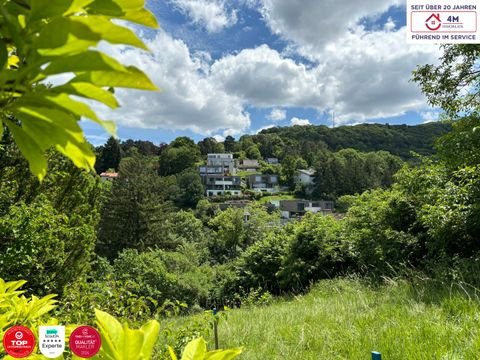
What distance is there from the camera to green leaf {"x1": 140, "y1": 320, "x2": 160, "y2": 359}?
2.37 ft

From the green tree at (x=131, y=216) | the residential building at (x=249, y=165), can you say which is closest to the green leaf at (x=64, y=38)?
the green tree at (x=131, y=216)

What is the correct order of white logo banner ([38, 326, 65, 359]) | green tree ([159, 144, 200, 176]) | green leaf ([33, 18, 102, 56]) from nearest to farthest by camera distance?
1. green leaf ([33, 18, 102, 56])
2. white logo banner ([38, 326, 65, 359])
3. green tree ([159, 144, 200, 176])

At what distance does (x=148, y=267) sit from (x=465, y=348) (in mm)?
13478

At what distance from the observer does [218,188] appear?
74.4 meters

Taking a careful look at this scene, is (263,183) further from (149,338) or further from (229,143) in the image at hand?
(149,338)

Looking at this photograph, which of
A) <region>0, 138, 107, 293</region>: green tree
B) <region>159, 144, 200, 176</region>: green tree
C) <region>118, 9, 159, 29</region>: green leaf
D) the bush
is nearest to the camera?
<region>118, 9, 159, 29</region>: green leaf

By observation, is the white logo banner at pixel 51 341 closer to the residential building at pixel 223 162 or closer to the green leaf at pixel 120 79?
the green leaf at pixel 120 79

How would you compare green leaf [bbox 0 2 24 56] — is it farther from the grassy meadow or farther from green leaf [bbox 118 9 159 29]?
the grassy meadow

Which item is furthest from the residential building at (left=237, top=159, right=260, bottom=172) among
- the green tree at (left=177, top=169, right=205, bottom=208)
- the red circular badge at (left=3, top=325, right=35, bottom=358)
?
the red circular badge at (left=3, top=325, right=35, bottom=358)

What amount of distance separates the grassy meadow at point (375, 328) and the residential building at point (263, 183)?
2856 inches

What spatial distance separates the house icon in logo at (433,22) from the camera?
5270 millimetres

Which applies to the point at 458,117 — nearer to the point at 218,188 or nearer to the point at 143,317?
the point at 143,317

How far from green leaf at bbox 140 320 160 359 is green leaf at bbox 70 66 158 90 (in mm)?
551

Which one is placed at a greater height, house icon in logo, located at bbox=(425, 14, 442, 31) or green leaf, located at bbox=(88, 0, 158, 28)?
house icon in logo, located at bbox=(425, 14, 442, 31)
